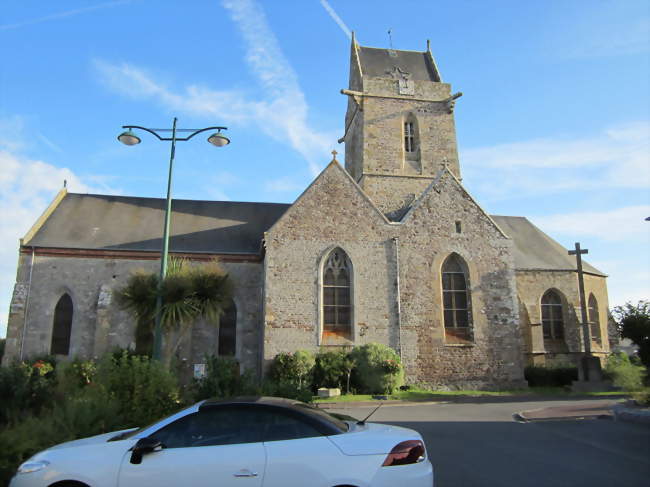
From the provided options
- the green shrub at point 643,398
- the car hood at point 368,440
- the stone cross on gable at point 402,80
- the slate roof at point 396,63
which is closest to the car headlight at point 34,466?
the car hood at point 368,440

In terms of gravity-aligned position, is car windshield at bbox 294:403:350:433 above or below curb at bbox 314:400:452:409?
above

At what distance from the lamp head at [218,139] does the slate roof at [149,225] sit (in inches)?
468

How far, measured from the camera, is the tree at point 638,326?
83.1 feet

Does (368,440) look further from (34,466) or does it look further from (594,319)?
(594,319)

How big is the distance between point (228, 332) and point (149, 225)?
7023 millimetres

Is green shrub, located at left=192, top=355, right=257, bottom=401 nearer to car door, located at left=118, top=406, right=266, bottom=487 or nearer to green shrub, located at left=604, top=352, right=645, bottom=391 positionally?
car door, located at left=118, top=406, right=266, bottom=487

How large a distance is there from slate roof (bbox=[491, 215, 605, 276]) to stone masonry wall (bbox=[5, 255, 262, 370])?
14.4m

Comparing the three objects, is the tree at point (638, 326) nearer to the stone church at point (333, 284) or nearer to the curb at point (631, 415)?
the stone church at point (333, 284)

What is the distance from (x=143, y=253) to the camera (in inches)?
986

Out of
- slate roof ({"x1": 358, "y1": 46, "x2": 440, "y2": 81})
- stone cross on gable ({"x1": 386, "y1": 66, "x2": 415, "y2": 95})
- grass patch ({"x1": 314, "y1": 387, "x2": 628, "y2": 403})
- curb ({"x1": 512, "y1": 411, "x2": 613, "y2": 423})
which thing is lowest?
curb ({"x1": 512, "y1": 411, "x2": 613, "y2": 423})

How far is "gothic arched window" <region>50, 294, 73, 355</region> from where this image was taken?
23.7 m

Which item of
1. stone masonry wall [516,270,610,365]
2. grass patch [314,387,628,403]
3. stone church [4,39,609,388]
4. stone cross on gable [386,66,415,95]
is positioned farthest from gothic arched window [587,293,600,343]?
stone cross on gable [386,66,415,95]

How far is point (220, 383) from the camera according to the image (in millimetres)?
10773

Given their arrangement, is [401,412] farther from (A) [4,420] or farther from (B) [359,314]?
(A) [4,420]
